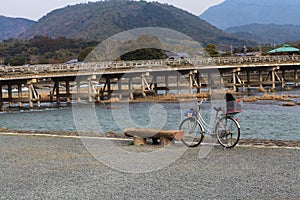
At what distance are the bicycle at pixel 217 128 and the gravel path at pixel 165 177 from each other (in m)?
0.23

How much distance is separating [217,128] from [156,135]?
143cm

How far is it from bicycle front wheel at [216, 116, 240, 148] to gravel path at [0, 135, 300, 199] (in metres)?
0.16

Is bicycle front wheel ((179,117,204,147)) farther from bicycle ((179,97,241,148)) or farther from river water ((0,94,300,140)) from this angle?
river water ((0,94,300,140))

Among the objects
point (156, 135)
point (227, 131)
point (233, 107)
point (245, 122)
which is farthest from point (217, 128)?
point (245, 122)

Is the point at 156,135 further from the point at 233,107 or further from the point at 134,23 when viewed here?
the point at 134,23

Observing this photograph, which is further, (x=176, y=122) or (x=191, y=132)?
(x=176, y=122)

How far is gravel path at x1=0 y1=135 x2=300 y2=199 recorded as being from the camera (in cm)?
513

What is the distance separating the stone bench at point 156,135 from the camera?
8.87m

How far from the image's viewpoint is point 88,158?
789 centimetres

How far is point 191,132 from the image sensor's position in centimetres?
873

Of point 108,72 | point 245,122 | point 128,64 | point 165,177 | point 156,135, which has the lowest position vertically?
point 245,122

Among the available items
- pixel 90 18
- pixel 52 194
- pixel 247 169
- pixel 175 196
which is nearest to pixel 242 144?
pixel 247 169

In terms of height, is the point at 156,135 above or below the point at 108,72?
below

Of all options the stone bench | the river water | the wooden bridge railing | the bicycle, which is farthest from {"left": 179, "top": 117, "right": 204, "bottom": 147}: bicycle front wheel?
the wooden bridge railing
